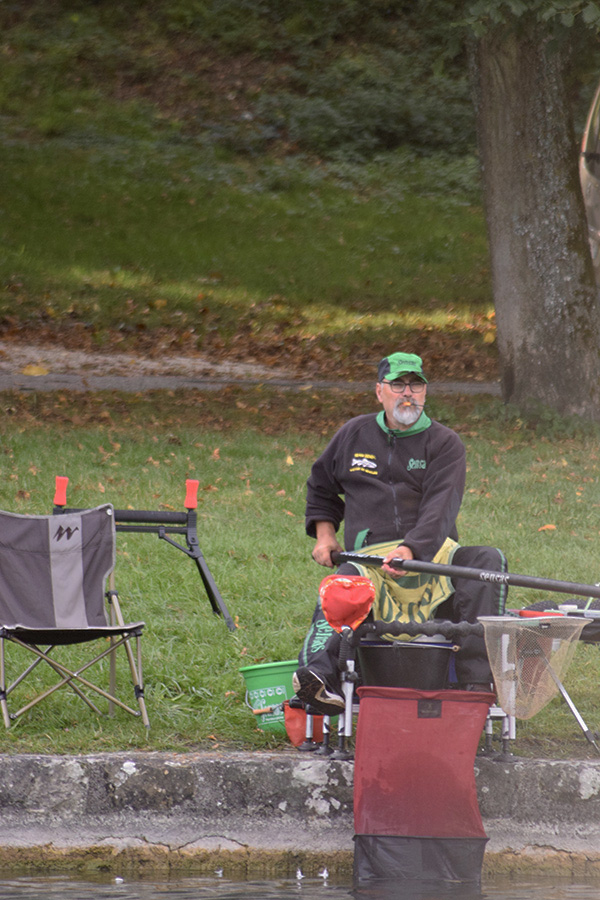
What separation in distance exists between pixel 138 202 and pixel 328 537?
53.1ft

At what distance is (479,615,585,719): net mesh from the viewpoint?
442cm

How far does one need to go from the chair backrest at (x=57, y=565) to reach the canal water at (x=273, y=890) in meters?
1.51

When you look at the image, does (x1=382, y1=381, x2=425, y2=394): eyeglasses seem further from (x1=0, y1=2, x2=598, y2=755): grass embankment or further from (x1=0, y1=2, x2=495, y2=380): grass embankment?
(x1=0, y1=2, x2=495, y2=380): grass embankment

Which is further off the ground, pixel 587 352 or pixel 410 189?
pixel 410 189

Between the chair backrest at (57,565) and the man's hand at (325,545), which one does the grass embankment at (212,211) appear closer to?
the chair backrest at (57,565)

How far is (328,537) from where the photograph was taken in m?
5.13

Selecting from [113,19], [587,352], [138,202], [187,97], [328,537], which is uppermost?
[113,19]

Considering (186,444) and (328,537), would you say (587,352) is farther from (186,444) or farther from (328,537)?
(328,537)

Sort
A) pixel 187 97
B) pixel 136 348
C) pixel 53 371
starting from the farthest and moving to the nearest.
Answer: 1. pixel 187 97
2. pixel 136 348
3. pixel 53 371

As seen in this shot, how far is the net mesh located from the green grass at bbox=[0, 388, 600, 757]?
0.59 m

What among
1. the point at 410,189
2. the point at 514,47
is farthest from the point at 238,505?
the point at 410,189

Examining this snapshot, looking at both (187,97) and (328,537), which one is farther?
(187,97)

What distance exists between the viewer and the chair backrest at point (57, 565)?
Answer: 5586mm

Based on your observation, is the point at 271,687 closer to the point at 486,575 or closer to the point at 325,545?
the point at 325,545
